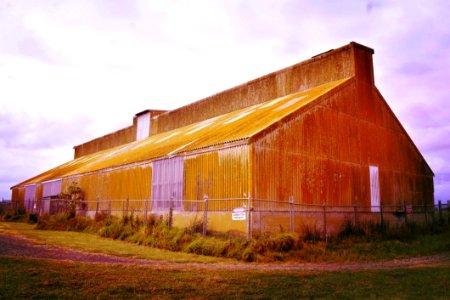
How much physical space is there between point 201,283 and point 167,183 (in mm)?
14151

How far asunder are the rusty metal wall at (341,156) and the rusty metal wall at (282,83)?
1.73m

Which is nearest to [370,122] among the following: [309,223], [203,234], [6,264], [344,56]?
[344,56]

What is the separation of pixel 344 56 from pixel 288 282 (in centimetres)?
1903

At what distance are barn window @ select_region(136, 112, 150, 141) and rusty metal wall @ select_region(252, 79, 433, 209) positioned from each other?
27238 mm

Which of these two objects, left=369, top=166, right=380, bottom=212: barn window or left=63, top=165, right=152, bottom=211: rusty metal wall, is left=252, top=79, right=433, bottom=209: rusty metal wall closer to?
left=369, top=166, right=380, bottom=212: barn window

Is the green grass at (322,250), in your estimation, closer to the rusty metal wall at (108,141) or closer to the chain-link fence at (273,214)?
the chain-link fence at (273,214)

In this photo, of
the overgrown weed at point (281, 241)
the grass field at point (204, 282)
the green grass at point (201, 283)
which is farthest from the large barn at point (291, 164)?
the green grass at point (201, 283)

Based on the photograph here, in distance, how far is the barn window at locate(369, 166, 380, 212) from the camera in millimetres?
24531

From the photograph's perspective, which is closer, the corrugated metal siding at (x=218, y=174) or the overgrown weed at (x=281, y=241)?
the overgrown weed at (x=281, y=241)

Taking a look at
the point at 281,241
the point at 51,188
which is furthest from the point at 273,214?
the point at 51,188

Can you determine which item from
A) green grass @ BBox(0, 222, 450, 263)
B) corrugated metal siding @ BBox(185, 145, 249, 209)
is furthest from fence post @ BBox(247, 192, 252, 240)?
green grass @ BBox(0, 222, 450, 263)

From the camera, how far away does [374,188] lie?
81.8 feet

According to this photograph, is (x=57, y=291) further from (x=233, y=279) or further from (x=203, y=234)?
(x=203, y=234)

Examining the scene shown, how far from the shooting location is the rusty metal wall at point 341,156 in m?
19.3
